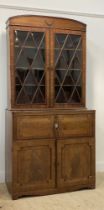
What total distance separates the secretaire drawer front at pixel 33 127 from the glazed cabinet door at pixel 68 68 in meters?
0.31

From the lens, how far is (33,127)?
3137mm

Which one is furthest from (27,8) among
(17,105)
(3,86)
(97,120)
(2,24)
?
(97,120)

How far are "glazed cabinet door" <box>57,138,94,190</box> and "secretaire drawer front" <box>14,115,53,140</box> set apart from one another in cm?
23

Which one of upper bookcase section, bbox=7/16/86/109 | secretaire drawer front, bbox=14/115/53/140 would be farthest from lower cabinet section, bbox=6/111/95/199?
upper bookcase section, bbox=7/16/86/109

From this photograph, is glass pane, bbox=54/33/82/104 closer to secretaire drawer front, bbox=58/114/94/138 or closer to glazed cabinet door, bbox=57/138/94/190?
secretaire drawer front, bbox=58/114/94/138

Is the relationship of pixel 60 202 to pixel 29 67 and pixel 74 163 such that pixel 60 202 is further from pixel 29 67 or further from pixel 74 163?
pixel 29 67

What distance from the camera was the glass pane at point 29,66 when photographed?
3.25 m

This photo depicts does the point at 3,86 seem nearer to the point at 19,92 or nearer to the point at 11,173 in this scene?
the point at 19,92

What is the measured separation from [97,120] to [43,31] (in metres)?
1.64

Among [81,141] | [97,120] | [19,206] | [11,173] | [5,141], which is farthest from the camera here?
[97,120]

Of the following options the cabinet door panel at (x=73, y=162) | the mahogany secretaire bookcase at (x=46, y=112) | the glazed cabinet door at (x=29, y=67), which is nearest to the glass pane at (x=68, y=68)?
the mahogany secretaire bookcase at (x=46, y=112)

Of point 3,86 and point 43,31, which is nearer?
point 43,31

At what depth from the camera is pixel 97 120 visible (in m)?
4.14

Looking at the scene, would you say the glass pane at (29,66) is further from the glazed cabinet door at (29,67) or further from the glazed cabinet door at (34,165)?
the glazed cabinet door at (34,165)
